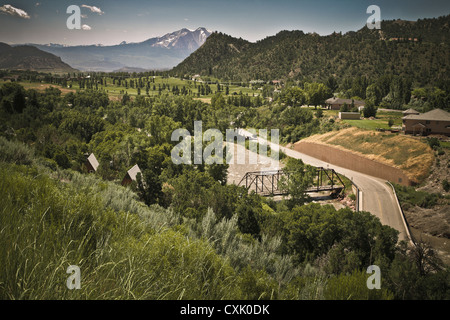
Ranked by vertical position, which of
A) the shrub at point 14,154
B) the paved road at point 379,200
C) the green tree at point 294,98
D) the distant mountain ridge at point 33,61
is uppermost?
the distant mountain ridge at point 33,61

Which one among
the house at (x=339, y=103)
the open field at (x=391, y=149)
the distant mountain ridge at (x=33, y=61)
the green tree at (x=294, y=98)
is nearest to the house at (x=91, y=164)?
the distant mountain ridge at (x=33, y=61)

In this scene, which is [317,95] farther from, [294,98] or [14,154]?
[14,154]

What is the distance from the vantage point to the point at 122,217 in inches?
233

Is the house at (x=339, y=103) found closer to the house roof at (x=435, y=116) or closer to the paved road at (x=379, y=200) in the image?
the house roof at (x=435, y=116)

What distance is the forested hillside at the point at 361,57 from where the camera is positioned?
4050 inches

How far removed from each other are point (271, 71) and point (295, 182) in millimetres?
137426

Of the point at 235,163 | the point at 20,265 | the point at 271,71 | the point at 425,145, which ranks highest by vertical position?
the point at 271,71

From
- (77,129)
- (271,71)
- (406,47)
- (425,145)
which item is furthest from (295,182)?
Result: (271,71)

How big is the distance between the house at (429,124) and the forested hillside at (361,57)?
54375 millimetres

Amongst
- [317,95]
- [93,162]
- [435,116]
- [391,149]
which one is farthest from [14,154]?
[317,95]

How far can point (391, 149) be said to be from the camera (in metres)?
41.2
